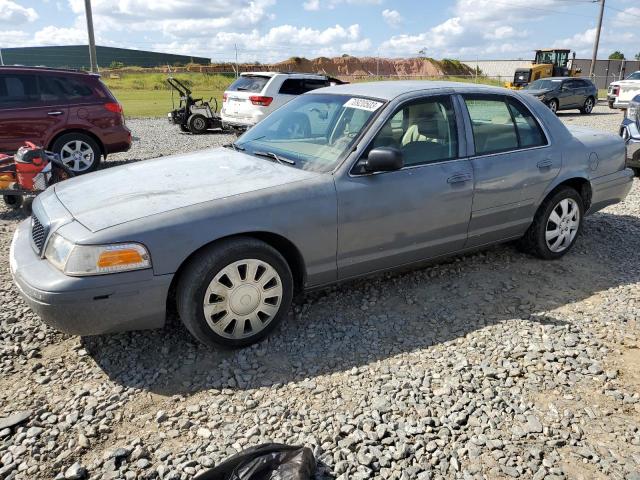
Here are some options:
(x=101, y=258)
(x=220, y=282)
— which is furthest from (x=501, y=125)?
(x=101, y=258)

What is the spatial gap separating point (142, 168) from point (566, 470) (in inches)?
132

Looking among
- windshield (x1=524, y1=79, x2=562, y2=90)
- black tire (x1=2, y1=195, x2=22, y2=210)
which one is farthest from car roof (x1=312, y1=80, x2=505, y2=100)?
windshield (x1=524, y1=79, x2=562, y2=90)

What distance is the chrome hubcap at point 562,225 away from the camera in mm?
4855

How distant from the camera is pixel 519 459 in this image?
254cm

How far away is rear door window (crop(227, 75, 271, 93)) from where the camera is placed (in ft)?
42.8

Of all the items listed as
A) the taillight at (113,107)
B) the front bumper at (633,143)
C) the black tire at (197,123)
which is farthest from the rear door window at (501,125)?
the black tire at (197,123)

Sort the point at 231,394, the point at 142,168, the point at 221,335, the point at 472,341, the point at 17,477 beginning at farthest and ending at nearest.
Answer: the point at 142,168 < the point at 472,341 < the point at 221,335 < the point at 231,394 < the point at 17,477

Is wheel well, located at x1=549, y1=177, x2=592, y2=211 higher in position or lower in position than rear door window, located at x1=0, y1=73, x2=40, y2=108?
lower

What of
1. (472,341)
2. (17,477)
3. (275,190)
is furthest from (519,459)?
(17,477)

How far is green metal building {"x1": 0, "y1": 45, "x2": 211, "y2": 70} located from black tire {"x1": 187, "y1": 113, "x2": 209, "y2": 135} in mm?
30353

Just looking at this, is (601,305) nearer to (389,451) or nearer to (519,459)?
(519,459)

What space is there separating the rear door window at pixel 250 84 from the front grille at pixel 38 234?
993 cm

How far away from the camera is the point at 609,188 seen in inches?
204

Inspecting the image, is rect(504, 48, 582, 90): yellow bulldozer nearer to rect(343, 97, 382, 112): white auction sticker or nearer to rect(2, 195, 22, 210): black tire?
rect(2, 195, 22, 210): black tire
